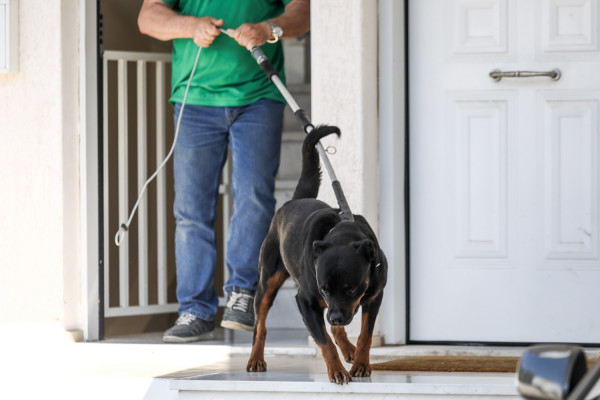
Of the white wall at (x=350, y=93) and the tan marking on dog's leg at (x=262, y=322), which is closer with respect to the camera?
the tan marking on dog's leg at (x=262, y=322)

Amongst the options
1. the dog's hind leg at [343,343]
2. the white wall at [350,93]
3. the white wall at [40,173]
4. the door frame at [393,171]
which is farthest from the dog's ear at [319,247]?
the white wall at [40,173]

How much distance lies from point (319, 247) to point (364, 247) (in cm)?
14

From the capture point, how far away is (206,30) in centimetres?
456

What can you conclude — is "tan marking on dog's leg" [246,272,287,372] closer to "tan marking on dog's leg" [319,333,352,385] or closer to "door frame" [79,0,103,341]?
"tan marking on dog's leg" [319,333,352,385]

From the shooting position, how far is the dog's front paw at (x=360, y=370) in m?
3.47

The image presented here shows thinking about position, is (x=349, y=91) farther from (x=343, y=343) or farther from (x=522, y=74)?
(x=343, y=343)

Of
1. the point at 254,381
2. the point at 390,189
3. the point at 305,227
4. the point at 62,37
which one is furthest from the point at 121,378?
the point at 62,37

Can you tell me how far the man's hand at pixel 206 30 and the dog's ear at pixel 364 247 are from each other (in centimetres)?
172

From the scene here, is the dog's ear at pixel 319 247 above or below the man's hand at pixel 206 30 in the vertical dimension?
below

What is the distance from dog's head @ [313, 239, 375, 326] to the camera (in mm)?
3094

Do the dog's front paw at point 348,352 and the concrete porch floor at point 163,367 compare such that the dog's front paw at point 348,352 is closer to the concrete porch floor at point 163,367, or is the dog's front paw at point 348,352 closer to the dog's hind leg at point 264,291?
the concrete porch floor at point 163,367

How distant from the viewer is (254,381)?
347 centimetres

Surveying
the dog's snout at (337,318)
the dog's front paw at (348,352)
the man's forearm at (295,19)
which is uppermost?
the man's forearm at (295,19)

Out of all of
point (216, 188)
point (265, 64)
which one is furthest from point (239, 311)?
point (265, 64)
